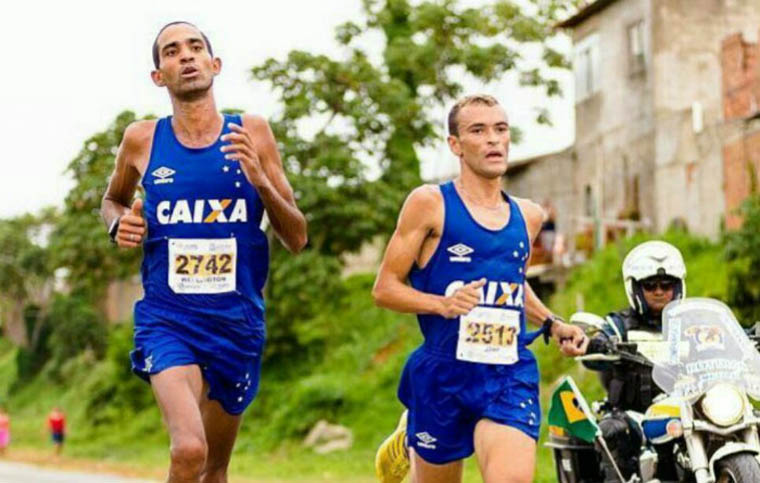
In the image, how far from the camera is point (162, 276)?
25.5 feet

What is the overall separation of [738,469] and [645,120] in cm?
2900

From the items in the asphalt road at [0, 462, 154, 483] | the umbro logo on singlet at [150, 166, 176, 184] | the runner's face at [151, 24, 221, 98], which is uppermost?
the runner's face at [151, 24, 221, 98]

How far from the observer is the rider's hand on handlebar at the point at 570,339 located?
7918 mm

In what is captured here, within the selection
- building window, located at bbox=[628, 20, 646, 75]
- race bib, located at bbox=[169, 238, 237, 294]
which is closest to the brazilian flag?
race bib, located at bbox=[169, 238, 237, 294]

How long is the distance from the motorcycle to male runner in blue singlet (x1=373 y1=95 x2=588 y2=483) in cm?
145

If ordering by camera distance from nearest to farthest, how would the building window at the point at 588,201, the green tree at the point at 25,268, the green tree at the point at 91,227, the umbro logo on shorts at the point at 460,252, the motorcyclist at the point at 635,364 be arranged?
the umbro logo on shorts at the point at 460,252, the motorcyclist at the point at 635,364, the green tree at the point at 91,227, the building window at the point at 588,201, the green tree at the point at 25,268

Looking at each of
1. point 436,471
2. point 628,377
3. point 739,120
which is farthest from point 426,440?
point 739,120

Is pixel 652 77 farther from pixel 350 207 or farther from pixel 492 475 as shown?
pixel 492 475

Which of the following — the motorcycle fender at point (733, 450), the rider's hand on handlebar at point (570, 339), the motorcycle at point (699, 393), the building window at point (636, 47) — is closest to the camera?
the rider's hand on handlebar at point (570, 339)

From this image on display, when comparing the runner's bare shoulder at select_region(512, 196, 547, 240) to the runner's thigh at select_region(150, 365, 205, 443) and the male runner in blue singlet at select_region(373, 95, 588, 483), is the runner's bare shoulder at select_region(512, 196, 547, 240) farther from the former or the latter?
the runner's thigh at select_region(150, 365, 205, 443)

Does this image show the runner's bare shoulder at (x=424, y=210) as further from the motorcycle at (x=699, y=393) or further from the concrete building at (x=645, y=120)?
the concrete building at (x=645, y=120)

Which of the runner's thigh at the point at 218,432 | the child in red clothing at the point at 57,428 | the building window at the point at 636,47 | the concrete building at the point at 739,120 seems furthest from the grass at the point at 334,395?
the runner's thigh at the point at 218,432

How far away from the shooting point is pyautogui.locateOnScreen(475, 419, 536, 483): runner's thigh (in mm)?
7270

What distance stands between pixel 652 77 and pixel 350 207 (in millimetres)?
7792
